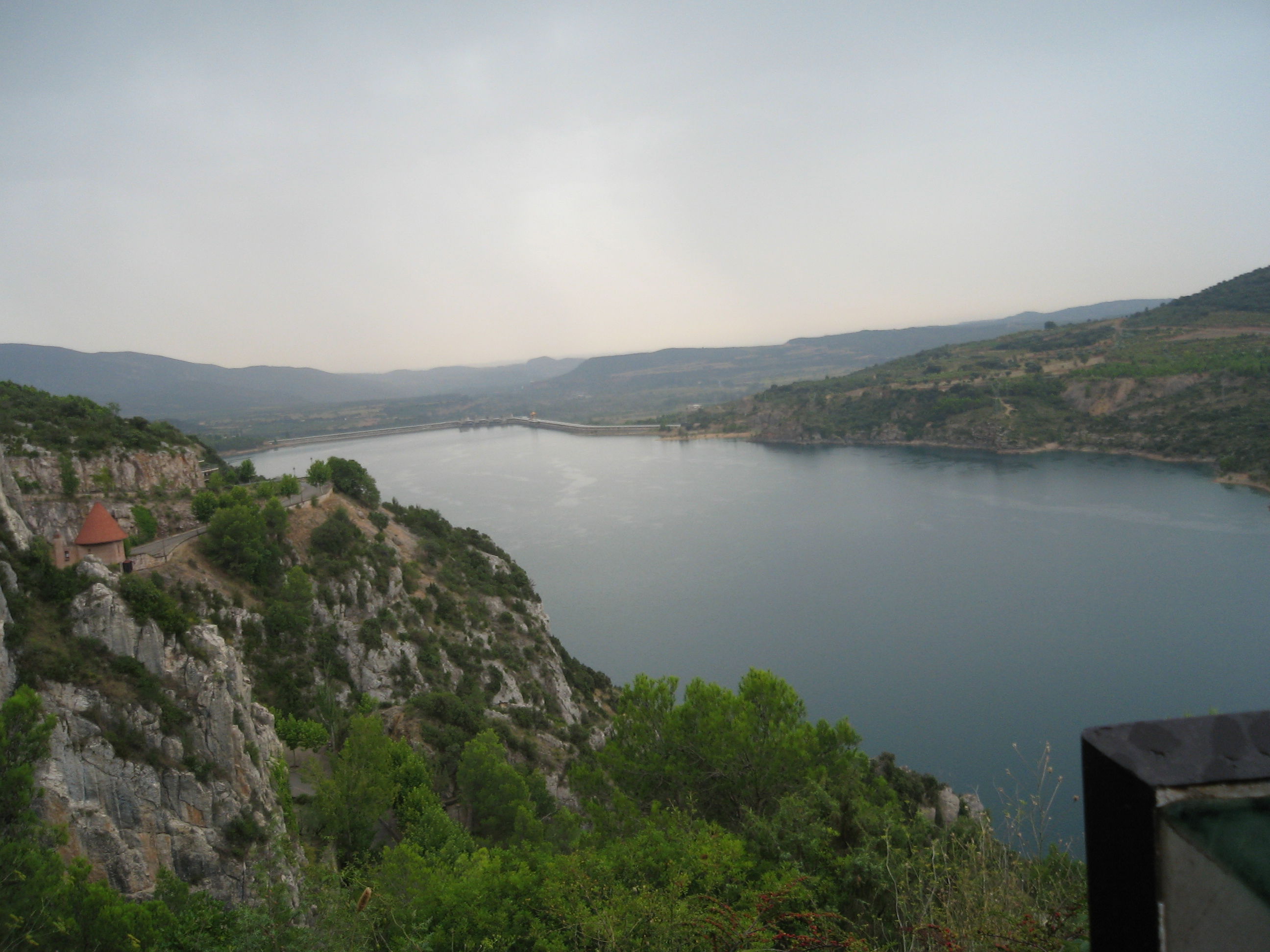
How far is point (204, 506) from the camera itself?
64.7ft

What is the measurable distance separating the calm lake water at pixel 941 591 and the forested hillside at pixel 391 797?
8585 millimetres

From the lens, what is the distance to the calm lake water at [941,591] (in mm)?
23469

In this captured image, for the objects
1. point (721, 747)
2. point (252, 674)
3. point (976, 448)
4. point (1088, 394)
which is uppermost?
point (1088, 394)

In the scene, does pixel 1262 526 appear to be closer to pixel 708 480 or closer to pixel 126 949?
pixel 708 480

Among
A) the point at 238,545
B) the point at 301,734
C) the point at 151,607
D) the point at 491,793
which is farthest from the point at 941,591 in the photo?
the point at 151,607

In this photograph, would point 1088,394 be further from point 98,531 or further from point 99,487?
point 98,531

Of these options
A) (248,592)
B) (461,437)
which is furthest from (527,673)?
(461,437)

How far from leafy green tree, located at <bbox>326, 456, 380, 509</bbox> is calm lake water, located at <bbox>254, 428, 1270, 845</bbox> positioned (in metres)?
11.4

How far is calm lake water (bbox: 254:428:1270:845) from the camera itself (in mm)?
23469

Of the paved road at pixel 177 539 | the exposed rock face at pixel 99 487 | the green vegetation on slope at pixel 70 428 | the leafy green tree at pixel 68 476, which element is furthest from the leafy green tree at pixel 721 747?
the green vegetation on slope at pixel 70 428

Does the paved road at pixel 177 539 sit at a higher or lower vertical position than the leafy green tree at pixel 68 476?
lower

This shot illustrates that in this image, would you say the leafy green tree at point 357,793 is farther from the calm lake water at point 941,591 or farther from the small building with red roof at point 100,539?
the calm lake water at point 941,591

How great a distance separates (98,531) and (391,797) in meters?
8.75

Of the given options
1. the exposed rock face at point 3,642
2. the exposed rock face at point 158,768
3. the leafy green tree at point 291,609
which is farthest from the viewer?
the leafy green tree at point 291,609
